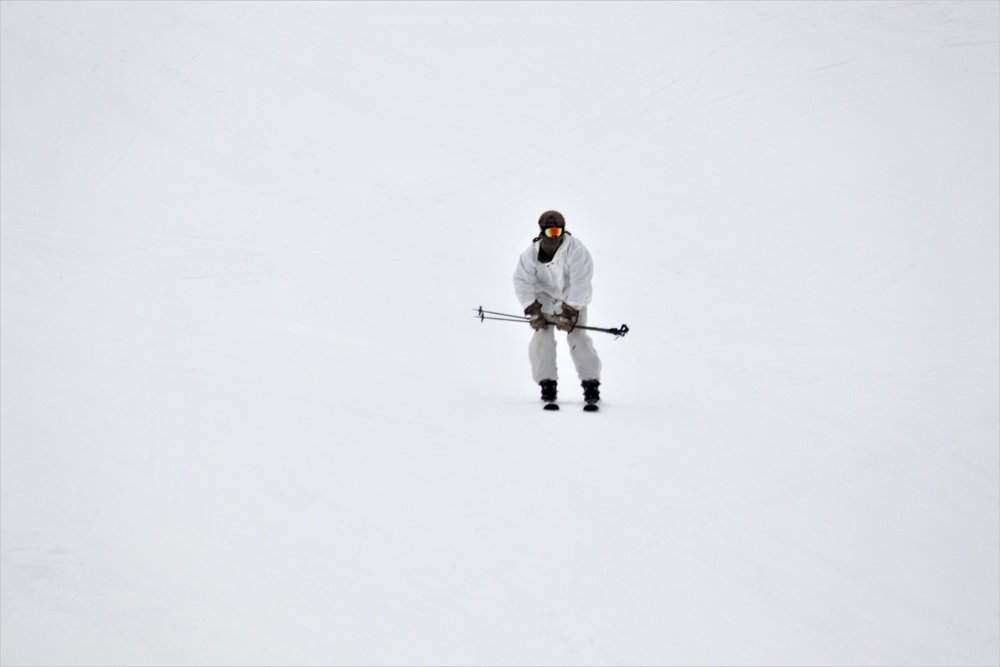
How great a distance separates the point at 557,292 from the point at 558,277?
16 centimetres

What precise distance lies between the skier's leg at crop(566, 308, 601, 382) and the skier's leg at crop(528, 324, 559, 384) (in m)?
0.16

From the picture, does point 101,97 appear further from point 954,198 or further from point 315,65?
point 954,198

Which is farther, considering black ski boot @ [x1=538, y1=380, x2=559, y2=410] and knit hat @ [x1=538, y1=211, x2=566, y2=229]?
black ski boot @ [x1=538, y1=380, x2=559, y2=410]

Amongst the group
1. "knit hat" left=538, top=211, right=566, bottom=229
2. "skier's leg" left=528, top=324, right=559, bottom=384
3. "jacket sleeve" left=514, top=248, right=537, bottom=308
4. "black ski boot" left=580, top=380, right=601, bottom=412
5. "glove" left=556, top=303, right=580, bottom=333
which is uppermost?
"knit hat" left=538, top=211, right=566, bottom=229

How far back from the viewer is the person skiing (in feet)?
24.9

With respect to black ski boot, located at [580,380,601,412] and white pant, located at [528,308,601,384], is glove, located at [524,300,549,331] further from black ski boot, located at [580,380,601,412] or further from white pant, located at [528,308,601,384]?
black ski boot, located at [580,380,601,412]

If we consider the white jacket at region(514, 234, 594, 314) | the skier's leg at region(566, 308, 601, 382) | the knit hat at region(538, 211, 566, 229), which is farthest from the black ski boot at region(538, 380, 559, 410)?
the knit hat at region(538, 211, 566, 229)

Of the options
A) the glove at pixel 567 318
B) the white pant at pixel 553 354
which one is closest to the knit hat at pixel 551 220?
the glove at pixel 567 318

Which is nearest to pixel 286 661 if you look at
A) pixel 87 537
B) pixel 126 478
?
pixel 87 537

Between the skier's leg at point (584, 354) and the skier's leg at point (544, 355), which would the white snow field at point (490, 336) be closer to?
the skier's leg at point (544, 355)

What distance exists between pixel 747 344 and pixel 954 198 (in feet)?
22.3

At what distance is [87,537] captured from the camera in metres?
5.25

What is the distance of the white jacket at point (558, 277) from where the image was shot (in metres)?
7.62

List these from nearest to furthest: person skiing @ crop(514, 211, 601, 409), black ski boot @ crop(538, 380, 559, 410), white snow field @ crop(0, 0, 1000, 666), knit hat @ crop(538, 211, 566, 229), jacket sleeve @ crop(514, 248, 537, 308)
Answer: white snow field @ crop(0, 0, 1000, 666), knit hat @ crop(538, 211, 566, 229), person skiing @ crop(514, 211, 601, 409), jacket sleeve @ crop(514, 248, 537, 308), black ski boot @ crop(538, 380, 559, 410)
